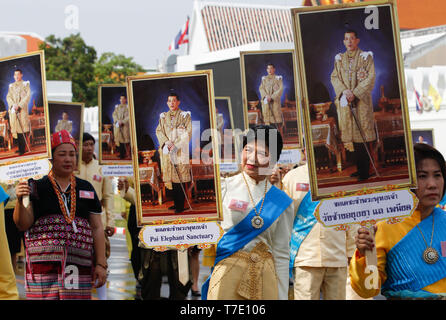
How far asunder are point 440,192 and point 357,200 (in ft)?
1.41

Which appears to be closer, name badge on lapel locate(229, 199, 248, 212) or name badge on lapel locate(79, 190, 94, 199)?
name badge on lapel locate(229, 199, 248, 212)

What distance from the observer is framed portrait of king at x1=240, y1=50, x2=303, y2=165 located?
843 centimetres

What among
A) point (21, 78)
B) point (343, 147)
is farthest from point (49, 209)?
point (343, 147)

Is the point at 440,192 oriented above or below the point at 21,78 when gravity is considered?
below

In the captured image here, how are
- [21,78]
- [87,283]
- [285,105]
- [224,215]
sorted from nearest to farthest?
[224,215], [87,283], [21,78], [285,105]

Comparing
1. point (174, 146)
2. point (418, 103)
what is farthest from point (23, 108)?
point (418, 103)

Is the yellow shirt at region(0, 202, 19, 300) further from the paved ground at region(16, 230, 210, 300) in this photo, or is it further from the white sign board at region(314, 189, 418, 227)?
the paved ground at region(16, 230, 210, 300)

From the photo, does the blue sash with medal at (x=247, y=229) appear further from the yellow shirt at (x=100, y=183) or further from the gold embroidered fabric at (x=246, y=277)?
the yellow shirt at (x=100, y=183)

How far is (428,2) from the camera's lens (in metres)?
37.8

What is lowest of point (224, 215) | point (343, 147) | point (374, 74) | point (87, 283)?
point (87, 283)

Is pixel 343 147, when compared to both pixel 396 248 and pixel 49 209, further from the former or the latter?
pixel 49 209

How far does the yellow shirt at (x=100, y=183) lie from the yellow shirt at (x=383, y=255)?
217 inches

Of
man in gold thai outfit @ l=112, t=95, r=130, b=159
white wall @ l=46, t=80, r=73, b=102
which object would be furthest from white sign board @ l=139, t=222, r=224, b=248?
white wall @ l=46, t=80, r=73, b=102

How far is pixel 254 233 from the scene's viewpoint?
4.59 metres
